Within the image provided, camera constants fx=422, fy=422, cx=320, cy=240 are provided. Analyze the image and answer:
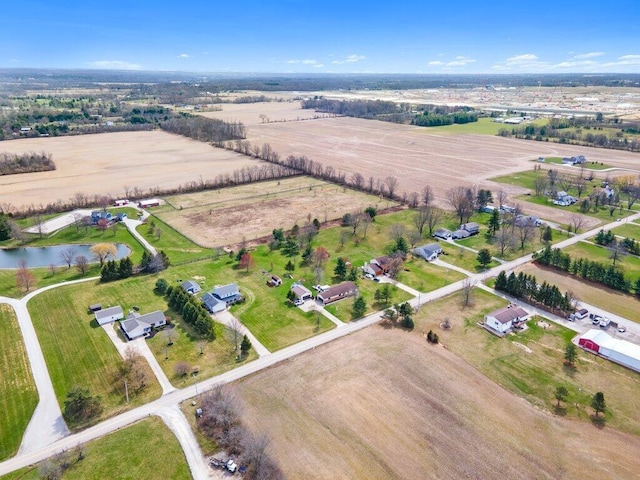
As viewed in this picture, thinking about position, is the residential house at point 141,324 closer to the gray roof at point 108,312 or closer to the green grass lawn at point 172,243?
the gray roof at point 108,312

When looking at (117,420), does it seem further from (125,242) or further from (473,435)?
(125,242)

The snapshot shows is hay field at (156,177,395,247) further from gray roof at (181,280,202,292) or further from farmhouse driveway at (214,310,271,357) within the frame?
farmhouse driveway at (214,310,271,357)

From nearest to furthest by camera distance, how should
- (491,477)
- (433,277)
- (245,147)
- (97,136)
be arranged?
(491,477), (433,277), (245,147), (97,136)

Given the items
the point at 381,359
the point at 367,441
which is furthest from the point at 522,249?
the point at 367,441

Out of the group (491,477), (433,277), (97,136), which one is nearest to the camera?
(491,477)

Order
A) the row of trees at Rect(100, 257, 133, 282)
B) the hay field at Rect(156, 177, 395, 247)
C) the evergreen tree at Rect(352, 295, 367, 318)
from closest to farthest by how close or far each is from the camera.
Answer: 1. the evergreen tree at Rect(352, 295, 367, 318)
2. the row of trees at Rect(100, 257, 133, 282)
3. the hay field at Rect(156, 177, 395, 247)

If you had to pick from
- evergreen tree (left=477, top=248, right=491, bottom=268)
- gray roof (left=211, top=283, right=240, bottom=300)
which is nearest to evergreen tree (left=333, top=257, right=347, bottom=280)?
gray roof (left=211, top=283, right=240, bottom=300)
